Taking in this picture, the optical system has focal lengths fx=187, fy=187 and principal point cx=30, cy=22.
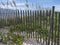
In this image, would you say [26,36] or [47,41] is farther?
[26,36]

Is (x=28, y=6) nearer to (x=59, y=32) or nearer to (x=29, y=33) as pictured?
(x=29, y=33)

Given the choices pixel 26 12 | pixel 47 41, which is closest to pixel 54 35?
pixel 47 41

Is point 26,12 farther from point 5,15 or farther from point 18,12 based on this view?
point 5,15

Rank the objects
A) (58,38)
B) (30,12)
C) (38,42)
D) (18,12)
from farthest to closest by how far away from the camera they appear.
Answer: (18,12) < (30,12) < (38,42) < (58,38)

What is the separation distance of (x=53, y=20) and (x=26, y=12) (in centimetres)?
316

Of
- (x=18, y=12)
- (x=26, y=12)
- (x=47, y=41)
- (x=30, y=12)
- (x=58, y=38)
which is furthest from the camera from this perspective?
(x=18, y=12)

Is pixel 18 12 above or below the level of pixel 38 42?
above

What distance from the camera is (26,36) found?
7582 millimetres

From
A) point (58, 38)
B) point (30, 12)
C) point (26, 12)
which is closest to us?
point (58, 38)

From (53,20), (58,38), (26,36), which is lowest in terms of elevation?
(26,36)

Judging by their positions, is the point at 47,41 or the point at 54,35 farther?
the point at 47,41

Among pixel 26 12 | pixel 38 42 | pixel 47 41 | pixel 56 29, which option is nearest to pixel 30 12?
pixel 26 12

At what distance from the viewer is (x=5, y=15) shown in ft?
40.6

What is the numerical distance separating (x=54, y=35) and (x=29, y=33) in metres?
2.48
